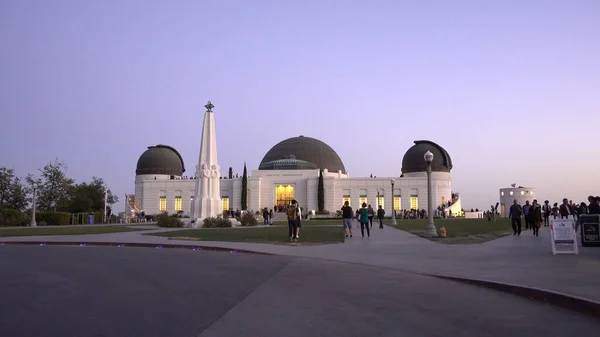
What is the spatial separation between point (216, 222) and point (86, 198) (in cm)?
4162

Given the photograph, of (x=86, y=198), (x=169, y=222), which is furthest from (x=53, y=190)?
(x=169, y=222)

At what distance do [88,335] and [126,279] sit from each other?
453 centimetres

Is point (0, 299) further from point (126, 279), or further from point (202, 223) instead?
point (202, 223)

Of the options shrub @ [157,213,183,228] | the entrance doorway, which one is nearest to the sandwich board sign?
shrub @ [157,213,183,228]

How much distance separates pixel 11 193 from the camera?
66188 millimetres

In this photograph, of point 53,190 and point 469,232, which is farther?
point 53,190

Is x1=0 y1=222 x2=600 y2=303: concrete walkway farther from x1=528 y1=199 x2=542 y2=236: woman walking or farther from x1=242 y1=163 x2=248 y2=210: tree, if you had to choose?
x1=242 y1=163 x2=248 y2=210: tree

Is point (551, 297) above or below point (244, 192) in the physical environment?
below

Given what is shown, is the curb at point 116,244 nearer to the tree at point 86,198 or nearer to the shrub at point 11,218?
the shrub at point 11,218

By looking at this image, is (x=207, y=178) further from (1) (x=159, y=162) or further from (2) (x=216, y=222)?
(1) (x=159, y=162)

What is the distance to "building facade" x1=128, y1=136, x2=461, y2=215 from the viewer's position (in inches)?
2869

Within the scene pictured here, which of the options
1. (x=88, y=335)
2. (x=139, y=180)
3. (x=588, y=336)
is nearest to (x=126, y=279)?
(x=88, y=335)

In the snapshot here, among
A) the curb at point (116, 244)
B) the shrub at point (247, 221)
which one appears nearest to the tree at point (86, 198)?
the shrub at point (247, 221)

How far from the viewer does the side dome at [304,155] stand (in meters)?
83.4
